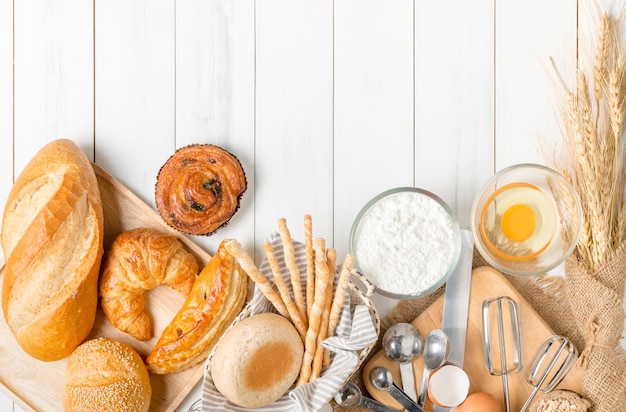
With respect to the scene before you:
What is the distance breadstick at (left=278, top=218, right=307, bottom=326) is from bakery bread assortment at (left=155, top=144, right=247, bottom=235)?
7.2 inches

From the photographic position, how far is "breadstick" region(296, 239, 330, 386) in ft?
4.64

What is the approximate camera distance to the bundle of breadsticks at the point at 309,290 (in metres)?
1.42

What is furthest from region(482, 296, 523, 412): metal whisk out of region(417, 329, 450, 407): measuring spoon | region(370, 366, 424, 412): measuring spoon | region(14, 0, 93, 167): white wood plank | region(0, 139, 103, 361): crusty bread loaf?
region(14, 0, 93, 167): white wood plank

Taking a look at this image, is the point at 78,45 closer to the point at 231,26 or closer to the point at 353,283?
the point at 231,26

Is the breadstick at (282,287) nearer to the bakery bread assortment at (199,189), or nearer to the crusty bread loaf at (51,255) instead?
the bakery bread assortment at (199,189)

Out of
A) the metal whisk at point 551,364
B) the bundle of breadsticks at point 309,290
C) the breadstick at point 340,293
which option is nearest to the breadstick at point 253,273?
the bundle of breadsticks at point 309,290

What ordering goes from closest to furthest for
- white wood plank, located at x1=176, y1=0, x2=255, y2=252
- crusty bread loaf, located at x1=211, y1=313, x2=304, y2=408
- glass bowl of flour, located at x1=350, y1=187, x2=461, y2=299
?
1. crusty bread loaf, located at x1=211, y1=313, x2=304, y2=408
2. glass bowl of flour, located at x1=350, y1=187, x2=461, y2=299
3. white wood plank, located at x1=176, y1=0, x2=255, y2=252

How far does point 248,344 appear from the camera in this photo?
1375 millimetres

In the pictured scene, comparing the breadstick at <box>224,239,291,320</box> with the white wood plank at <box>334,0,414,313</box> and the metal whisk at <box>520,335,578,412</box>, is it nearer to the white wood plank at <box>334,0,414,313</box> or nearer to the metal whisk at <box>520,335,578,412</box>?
the white wood plank at <box>334,0,414,313</box>

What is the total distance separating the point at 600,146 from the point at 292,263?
0.79 metres

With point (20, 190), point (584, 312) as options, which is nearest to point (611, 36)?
point (584, 312)

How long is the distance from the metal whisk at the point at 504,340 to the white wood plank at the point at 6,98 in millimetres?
1257

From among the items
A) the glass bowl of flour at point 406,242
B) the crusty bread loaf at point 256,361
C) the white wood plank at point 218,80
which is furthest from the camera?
the white wood plank at point 218,80

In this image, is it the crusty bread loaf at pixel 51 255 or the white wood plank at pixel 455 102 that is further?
the white wood plank at pixel 455 102
